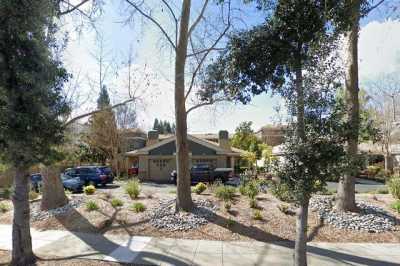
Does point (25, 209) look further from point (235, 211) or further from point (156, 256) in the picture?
point (235, 211)

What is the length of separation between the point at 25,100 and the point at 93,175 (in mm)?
19655

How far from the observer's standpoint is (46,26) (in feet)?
23.1

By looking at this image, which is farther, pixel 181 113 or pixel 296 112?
pixel 181 113

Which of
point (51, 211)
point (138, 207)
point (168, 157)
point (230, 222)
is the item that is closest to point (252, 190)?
point (230, 222)

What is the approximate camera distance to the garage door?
30.9 meters

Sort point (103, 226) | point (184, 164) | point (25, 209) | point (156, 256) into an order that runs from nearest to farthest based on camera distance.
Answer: point (25, 209) < point (156, 256) < point (103, 226) < point (184, 164)

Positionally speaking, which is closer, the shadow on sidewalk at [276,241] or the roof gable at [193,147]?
the shadow on sidewalk at [276,241]

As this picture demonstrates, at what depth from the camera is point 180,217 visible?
9453mm

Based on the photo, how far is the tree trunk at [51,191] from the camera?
36.3 feet

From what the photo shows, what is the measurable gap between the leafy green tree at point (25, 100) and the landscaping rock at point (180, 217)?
353 cm

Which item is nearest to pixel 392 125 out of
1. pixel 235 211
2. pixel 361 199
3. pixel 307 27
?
pixel 361 199

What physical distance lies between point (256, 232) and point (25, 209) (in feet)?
17.9

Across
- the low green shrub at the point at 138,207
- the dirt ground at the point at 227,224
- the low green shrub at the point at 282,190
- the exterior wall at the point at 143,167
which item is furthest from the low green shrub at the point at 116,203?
the exterior wall at the point at 143,167

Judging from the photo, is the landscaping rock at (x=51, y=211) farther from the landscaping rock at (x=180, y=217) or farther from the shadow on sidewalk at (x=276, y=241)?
the shadow on sidewalk at (x=276, y=241)
